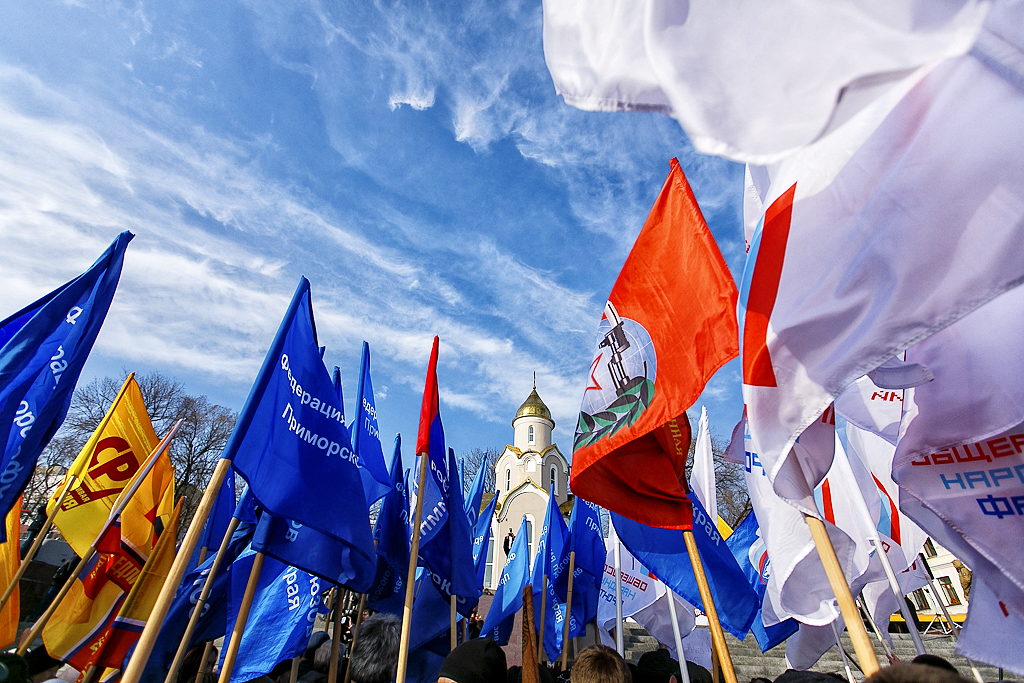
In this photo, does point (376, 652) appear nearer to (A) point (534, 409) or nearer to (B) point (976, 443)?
(B) point (976, 443)

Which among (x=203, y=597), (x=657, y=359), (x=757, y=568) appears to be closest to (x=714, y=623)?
(x=657, y=359)

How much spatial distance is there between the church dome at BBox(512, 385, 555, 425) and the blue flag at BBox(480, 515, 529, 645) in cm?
3669

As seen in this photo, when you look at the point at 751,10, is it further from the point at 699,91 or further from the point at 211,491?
the point at 211,491

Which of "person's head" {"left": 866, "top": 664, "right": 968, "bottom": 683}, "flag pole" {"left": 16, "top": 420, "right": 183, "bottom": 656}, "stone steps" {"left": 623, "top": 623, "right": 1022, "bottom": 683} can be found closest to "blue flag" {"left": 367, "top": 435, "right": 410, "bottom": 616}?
"flag pole" {"left": 16, "top": 420, "right": 183, "bottom": 656}

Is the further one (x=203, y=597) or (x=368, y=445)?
(x=368, y=445)

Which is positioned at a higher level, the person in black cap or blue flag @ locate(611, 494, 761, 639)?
blue flag @ locate(611, 494, 761, 639)

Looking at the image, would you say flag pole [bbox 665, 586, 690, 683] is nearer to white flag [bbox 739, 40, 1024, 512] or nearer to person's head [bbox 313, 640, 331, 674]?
white flag [bbox 739, 40, 1024, 512]

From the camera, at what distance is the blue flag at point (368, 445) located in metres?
6.18

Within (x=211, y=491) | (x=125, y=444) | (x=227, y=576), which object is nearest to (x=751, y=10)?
(x=211, y=491)

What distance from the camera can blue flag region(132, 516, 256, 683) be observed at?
5551mm

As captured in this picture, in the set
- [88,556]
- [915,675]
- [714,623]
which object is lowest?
[915,675]

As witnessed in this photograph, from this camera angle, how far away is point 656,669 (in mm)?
5523

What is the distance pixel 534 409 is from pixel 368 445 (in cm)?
4036

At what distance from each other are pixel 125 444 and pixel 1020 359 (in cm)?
841
